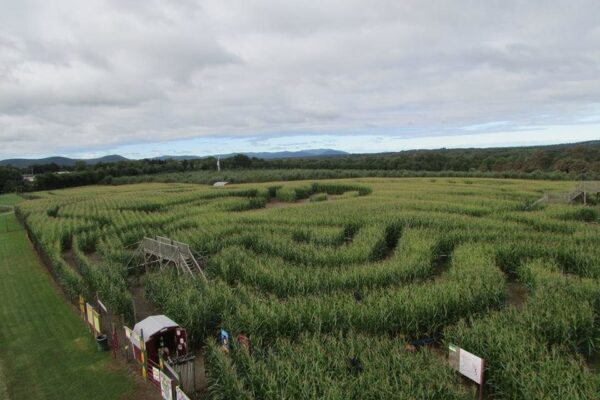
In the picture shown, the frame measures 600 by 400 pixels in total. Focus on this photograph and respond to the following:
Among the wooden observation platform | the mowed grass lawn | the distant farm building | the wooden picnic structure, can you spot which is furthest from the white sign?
the wooden picnic structure

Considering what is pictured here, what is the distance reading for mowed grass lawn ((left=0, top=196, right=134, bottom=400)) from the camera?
45.2 ft

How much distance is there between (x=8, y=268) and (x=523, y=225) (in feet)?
123

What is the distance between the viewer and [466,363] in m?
11.5

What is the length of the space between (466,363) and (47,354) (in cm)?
1534

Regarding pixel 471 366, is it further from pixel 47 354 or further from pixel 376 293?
pixel 47 354

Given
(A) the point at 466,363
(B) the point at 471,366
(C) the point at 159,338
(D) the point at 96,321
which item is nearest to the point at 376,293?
(A) the point at 466,363

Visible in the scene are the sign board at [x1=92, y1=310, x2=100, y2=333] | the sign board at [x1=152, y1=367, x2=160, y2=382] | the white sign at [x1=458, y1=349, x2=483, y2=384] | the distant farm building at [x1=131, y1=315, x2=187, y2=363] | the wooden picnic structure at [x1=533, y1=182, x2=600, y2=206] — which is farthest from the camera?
the wooden picnic structure at [x1=533, y1=182, x2=600, y2=206]

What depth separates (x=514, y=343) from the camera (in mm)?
12016

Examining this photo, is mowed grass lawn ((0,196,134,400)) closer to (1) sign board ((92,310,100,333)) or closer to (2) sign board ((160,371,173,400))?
(1) sign board ((92,310,100,333))

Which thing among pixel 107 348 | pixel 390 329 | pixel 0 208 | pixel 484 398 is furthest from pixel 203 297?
pixel 0 208

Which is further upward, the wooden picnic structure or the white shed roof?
the wooden picnic structure

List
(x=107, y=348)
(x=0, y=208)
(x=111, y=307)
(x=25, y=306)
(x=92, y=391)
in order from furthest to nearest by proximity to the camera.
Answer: (x=0, y=208), (x=25, y=306), (x=111, y=307), (x=107, y=348), (x=92, y=391)

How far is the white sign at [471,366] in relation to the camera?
1110 cm

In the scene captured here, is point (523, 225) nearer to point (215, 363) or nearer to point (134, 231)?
point (215, 363)
